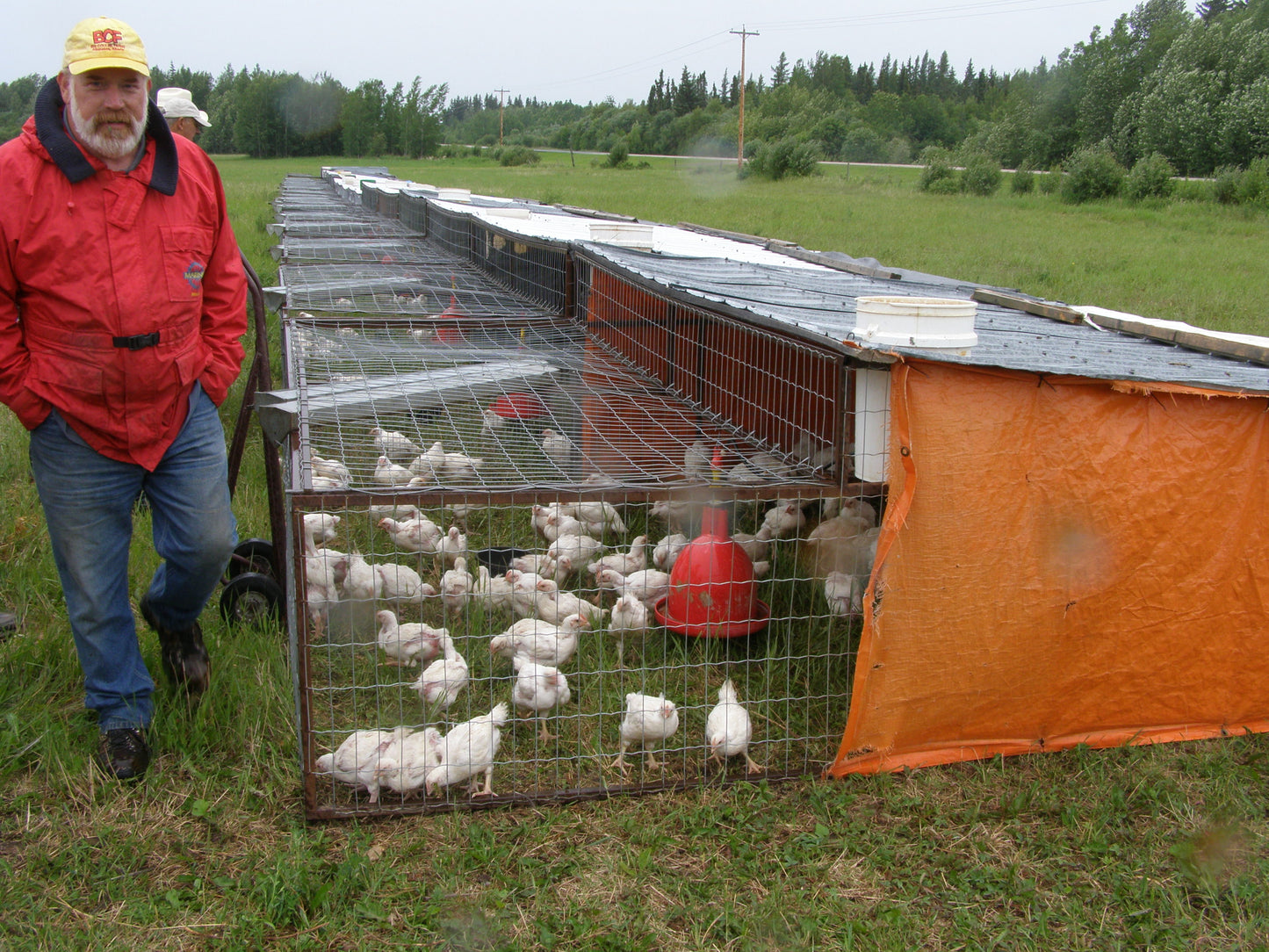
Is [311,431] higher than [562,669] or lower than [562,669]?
higher

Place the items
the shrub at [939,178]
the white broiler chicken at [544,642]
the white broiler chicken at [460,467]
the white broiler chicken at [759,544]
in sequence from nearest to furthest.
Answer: the white broiler chicken at [460,467] → the white broiler chicken at [544,642] → the white broiler chicken at [759,544] → the shrub at [939,178]

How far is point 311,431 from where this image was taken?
4.51m

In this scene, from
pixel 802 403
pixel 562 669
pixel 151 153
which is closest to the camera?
pixel 151 153

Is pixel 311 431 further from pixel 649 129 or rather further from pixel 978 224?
pixel 649 129

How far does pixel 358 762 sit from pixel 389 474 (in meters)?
1.15

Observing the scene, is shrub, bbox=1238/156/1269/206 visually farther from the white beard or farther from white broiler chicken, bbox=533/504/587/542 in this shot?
the white beard

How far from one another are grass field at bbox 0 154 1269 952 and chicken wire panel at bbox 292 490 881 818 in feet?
0.50

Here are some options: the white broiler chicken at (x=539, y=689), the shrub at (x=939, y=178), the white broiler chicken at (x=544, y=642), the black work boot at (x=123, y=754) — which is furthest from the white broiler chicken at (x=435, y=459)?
the shrub at (x=939, y=178)

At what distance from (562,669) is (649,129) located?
6722 cm

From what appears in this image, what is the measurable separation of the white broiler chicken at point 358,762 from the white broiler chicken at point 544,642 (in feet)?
2.23

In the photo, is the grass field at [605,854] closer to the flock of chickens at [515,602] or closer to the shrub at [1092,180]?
the flock of chickens at [515,602]

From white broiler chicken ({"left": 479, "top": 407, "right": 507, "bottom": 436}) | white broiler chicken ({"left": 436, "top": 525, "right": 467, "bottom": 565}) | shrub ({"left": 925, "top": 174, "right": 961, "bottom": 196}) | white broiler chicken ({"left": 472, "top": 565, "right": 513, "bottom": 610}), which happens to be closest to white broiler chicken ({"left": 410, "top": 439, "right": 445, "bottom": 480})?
white broiler chicken ({"left": 479, "top": 407, "right": 507, "bottom": 436})

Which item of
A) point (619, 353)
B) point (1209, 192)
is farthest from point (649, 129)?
point (619, 353)

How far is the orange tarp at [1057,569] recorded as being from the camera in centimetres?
307
